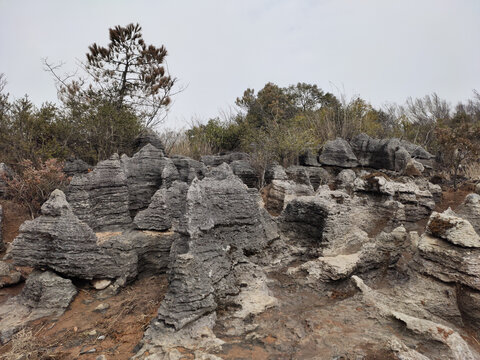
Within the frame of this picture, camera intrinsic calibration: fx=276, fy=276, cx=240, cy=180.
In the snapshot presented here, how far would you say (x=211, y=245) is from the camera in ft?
12.3

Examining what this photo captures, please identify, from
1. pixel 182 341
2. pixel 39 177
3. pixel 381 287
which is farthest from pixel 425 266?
pixel 39 177

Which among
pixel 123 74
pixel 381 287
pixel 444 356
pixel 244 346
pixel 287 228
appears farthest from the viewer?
pixel 123 74

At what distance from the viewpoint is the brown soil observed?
3105 millimetres

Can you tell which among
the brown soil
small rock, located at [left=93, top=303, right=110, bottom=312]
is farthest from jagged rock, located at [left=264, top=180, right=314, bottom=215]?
small rock, located at [left=93, top=303, right=110, bottom=312]

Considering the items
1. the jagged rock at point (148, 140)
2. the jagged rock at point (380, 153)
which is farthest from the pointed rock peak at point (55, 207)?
the jagged rock at point (380, 153)

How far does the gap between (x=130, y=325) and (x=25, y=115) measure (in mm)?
7160

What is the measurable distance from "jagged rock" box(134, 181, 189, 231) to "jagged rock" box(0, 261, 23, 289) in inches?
83.1

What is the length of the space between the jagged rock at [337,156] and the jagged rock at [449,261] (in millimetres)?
8523

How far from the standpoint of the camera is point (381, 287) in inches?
158

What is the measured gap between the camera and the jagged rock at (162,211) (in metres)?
5.21

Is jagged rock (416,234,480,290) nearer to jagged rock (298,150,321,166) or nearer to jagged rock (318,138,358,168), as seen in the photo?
jagged rock (298,150,321,166)

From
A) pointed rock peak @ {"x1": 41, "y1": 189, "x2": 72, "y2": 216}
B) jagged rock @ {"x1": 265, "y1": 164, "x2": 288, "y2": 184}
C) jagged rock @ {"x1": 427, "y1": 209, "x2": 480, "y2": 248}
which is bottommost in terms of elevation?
jagged rock @ {"x1": 427, "y1": 209, "x2": 480, "y2": 248}

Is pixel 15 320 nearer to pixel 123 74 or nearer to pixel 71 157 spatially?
pixel 71 157

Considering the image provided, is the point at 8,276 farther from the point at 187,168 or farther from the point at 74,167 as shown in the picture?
the point at 187,168
